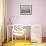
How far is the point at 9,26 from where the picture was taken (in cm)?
241

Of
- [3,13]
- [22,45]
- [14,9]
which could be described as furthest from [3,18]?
[22,45]

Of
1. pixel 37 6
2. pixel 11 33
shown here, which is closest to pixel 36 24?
pixel 37 6

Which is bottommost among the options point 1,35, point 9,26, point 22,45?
point 22,45

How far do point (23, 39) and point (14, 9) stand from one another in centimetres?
61

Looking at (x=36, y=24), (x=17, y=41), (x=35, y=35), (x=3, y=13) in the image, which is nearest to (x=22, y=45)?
(x=17, y=41)

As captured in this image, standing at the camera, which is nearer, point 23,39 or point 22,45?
point 22,45

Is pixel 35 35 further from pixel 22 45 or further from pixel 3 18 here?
pixel 3 18

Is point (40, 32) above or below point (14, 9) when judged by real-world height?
below

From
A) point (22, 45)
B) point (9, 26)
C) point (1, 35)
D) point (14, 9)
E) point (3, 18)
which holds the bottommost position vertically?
point (22, 45)

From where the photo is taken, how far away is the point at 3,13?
2.41m

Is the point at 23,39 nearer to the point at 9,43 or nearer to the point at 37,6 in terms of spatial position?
the point at 9,43

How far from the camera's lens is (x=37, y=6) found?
244 centimetres

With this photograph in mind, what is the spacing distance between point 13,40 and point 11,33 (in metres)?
0.14

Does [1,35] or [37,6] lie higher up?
[37,6]
